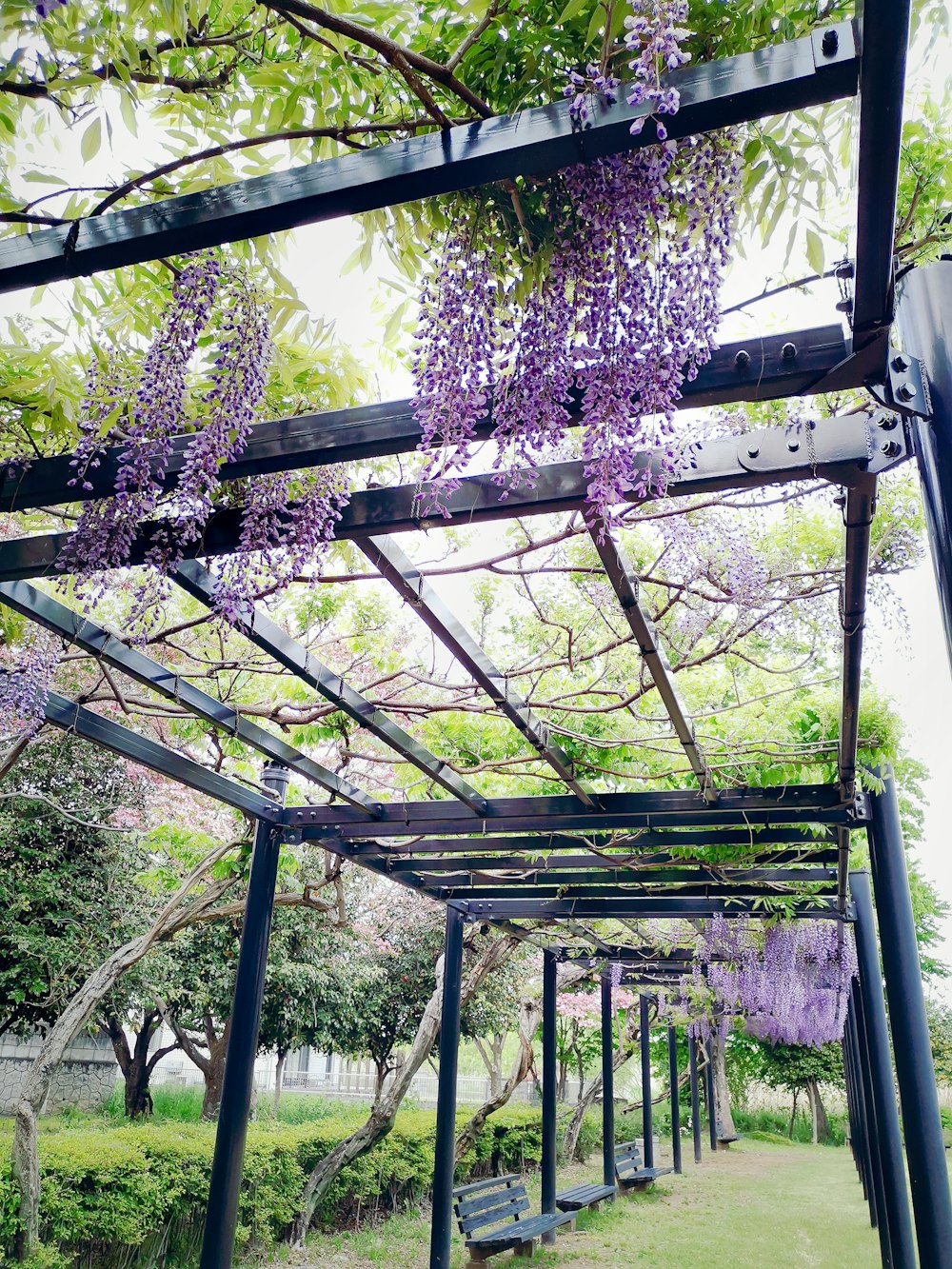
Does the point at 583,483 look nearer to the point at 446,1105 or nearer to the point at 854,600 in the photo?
the point at 854,600

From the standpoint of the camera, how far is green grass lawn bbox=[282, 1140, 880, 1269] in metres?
7.22

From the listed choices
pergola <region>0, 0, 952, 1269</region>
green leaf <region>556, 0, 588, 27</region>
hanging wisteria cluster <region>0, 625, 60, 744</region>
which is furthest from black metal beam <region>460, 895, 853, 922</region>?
green leaf <region>556, 0, 588, 27</region>

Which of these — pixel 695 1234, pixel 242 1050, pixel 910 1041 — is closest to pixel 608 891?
pixel 910 1041

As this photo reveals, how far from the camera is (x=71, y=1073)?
12.3m

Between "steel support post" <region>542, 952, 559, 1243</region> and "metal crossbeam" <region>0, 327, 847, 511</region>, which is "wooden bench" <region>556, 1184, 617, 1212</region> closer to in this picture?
"steel support post" <region>542, 952, 559, 1243</region>

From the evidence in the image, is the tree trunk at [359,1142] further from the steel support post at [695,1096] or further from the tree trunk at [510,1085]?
the steel support post at [695,1096]

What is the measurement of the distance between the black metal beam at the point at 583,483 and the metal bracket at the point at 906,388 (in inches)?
18.4

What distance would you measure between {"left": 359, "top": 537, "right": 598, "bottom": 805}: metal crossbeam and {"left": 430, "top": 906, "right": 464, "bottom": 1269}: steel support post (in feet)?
11.7

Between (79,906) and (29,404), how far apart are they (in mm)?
8429

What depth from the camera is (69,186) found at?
1.52 m

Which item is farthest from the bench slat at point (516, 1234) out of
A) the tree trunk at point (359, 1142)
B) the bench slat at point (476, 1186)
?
the tree trunk at point (359, 1142)

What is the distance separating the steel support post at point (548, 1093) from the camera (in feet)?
27.5

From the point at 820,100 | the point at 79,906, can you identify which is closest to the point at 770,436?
the point at 820,100

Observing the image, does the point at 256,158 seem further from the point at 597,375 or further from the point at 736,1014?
the point at 736,1014
